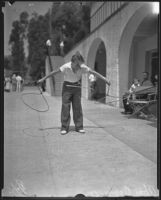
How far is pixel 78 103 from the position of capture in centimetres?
586

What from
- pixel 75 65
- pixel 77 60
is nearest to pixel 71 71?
pixel 75 65

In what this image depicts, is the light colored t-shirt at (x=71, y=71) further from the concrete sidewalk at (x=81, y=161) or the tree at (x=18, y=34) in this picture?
the concrete sidewalk at (x=81, y=161)

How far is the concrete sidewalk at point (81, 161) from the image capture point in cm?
296

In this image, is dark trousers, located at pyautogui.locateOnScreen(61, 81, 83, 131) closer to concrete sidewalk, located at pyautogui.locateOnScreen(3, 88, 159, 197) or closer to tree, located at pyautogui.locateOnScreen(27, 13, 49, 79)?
concrete sidewalk, located at pyautogui.locateOnScreen(3, 88, 159, 197)

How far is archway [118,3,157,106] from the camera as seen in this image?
30.9 ft

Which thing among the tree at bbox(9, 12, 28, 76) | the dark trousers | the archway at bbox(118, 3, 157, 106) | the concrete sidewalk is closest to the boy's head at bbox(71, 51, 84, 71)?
the dark trousers

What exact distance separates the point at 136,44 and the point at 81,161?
35.3 ft

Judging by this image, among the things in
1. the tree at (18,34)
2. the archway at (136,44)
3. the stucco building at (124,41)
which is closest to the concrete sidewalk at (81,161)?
the tree at (18,34)

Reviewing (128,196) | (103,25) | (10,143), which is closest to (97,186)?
(128,196)

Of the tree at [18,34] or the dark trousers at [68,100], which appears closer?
the tree at [18,34]

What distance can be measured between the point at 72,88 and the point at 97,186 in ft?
9.93

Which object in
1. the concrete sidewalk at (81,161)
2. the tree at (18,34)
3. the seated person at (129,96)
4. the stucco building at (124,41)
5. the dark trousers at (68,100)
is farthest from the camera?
the stucco building at (124,41)

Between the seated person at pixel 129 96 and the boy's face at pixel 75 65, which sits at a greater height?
the boy's face at pixel 75 65

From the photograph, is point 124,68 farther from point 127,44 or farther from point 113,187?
point 113,187
